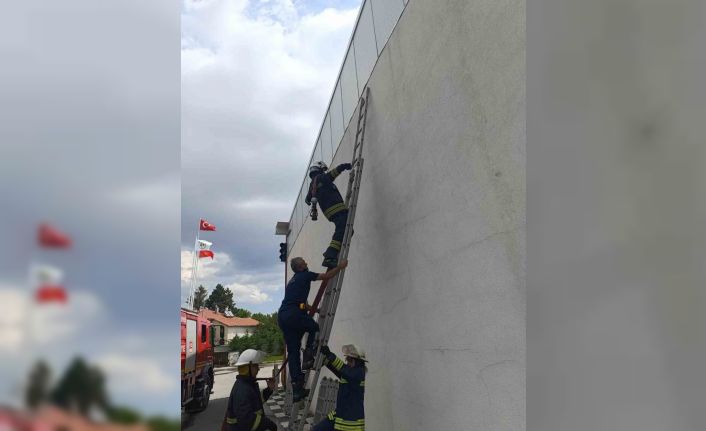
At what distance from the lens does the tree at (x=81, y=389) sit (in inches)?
28.7

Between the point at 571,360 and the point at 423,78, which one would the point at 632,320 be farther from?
the point at 423,78

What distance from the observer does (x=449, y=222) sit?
3232mm

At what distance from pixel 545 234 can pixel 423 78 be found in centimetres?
253

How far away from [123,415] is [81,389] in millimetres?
83

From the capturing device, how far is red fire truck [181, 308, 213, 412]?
31.7 ft

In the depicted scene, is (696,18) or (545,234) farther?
(545,234)

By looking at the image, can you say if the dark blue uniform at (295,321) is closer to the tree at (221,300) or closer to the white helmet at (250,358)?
the white helmet at (250,358)

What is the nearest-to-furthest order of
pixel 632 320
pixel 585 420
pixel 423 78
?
pixel 632 320 → pixel 585 420 → pixel 423 78

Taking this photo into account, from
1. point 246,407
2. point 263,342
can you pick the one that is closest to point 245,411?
point 246,407

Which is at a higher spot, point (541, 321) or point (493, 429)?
point (541, 321)

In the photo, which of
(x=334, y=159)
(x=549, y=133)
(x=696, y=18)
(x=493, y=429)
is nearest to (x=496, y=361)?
(x=493, y=429)

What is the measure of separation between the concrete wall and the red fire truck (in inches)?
227

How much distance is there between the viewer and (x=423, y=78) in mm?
3773

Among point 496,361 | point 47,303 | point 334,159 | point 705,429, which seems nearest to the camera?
point 47,303
